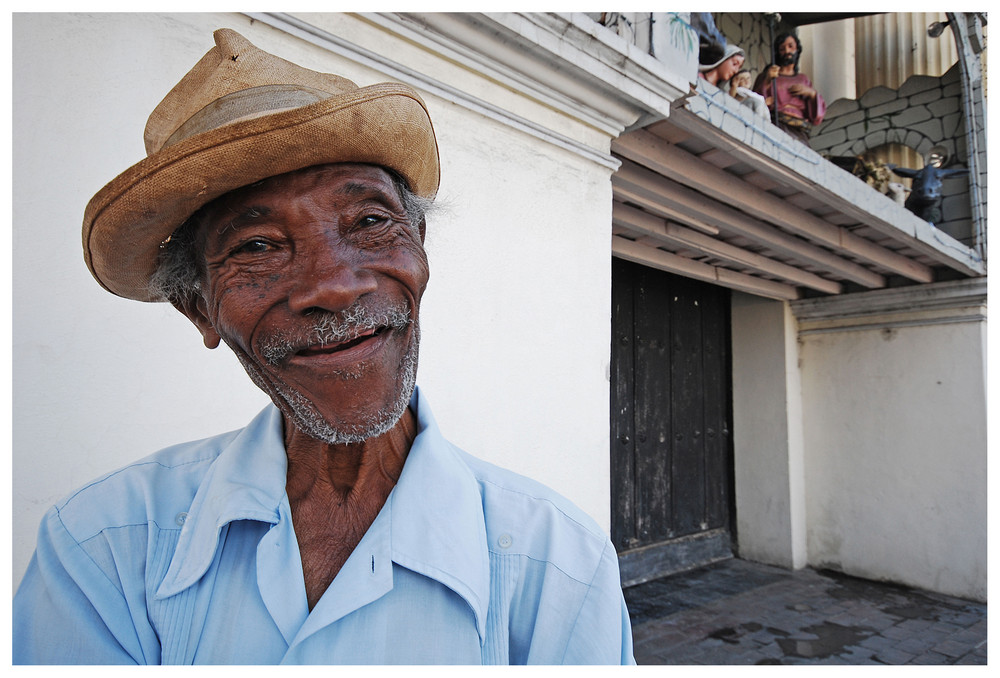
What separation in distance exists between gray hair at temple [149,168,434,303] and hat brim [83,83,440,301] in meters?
0.02

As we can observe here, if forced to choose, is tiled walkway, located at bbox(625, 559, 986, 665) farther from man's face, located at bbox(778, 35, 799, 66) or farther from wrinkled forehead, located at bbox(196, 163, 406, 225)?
man's face, located at bbox(778, 35, 799, 66)

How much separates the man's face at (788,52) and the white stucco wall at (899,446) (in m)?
2.20

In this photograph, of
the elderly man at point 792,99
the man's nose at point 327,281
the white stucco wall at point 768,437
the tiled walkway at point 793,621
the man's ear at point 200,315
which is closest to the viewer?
the man's nose at point 327,281

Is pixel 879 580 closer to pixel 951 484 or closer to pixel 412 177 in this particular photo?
pixel 951 484

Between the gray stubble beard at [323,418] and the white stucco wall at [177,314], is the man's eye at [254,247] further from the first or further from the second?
the white stucco wall at [177,314]

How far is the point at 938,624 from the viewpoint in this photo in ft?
14.3

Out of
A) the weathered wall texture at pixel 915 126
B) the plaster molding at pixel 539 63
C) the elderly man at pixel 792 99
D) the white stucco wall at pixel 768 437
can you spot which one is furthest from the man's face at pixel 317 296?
the weathered wall texture at pixel 915 126

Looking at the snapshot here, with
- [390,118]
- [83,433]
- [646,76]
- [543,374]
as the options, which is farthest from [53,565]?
[646,76]

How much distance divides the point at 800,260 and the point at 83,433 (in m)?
4.56

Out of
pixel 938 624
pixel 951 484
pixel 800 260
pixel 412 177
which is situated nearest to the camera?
pixel 412 177

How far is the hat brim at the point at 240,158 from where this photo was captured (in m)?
0.86

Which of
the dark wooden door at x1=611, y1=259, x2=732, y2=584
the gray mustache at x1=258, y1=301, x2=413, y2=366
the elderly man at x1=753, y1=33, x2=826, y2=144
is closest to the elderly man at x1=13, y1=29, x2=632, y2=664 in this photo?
the gray mustache at x1=258, y1=301, x2=413, y2=366

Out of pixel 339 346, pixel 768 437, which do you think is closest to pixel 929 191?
pixel 768 437

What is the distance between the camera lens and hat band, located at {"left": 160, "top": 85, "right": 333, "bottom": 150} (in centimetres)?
91
